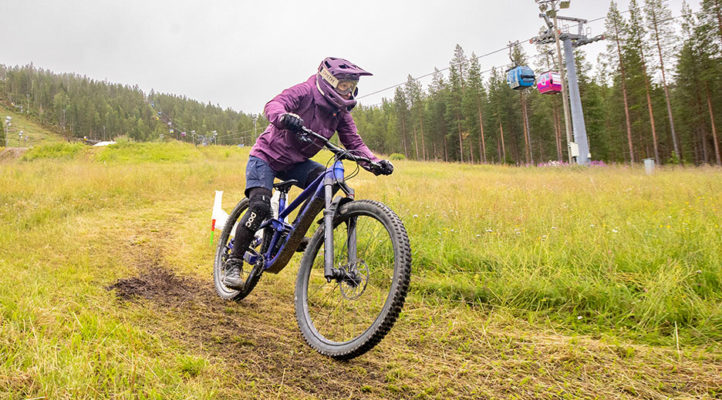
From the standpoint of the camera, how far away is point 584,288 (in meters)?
3.10

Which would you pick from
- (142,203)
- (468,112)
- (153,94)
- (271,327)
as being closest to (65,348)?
(271,327)

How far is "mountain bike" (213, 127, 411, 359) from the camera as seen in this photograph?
2.30 m

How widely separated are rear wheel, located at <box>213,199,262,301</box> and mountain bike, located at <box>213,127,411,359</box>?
0.02 meters

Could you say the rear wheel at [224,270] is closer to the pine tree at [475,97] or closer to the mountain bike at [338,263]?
the mountain bike at [338,263]

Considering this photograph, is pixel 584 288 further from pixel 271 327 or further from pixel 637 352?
pixel 271 327

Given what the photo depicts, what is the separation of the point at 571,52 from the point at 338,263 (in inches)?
986

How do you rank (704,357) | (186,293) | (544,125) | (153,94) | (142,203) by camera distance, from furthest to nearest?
1. (153,94)
2. (544,125)
3. (142,203)
4. (186,293)
5. (704,357)

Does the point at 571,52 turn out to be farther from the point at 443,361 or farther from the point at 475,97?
the point at 475,97

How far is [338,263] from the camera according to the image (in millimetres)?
2742

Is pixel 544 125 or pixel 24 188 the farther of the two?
pixel 544 125

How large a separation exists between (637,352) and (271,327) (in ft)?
8.93

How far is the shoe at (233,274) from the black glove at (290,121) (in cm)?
157

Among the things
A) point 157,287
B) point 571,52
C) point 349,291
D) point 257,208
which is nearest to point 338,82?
point 257,208

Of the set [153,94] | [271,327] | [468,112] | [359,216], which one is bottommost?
[271,327]
